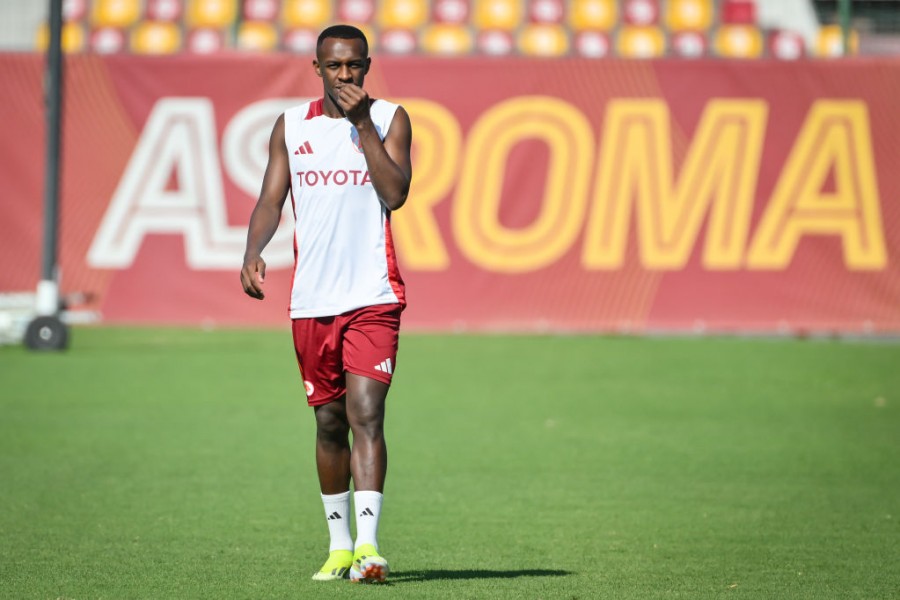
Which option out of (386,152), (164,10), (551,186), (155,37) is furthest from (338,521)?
(164,10)

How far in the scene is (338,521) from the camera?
19.7ft

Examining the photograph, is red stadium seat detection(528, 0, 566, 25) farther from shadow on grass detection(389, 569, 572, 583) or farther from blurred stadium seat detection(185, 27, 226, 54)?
shadow on grass detection(389, 569, 572, 583)

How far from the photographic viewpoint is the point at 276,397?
12234 mm

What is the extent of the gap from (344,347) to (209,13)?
17.0m

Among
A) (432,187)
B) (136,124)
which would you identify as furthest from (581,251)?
(136,124)

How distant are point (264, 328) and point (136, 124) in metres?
2.82

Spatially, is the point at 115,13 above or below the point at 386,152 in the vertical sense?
below

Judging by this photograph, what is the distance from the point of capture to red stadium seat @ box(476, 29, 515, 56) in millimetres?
21453

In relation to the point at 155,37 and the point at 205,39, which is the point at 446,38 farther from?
the point at 155,37

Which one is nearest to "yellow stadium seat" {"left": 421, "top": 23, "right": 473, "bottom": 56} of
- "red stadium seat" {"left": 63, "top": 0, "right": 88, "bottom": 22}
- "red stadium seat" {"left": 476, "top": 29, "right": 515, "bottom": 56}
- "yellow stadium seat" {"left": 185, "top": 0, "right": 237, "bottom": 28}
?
"red stadium seat" {"left": 476, "top": 29, "right": 515, "bottom": 56}

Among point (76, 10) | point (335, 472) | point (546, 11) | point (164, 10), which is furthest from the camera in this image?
point (76, 10)

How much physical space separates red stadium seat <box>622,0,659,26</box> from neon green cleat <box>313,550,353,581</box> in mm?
16633

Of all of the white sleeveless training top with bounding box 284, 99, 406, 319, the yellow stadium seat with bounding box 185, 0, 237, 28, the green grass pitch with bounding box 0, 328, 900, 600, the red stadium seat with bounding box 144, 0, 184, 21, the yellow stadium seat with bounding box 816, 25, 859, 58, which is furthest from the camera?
the red stadium seat with bounding box 144, 0, 184, 21

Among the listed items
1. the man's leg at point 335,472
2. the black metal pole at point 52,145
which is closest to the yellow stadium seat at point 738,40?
the black metal pole at point 52,145
